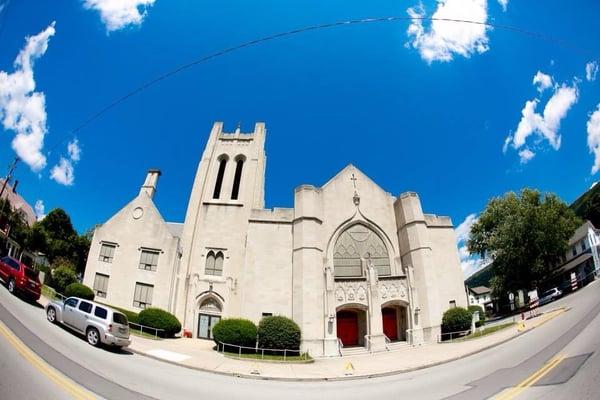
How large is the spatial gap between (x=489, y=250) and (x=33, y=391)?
148 feet

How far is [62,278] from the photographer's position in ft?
59.4

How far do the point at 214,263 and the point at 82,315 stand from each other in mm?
16035

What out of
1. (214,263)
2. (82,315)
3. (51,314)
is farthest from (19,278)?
(214,263)

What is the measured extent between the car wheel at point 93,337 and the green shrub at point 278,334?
1064cm

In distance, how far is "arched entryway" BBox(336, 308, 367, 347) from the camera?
76.4 ft

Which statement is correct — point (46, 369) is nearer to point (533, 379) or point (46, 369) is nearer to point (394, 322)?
point (533, 379)

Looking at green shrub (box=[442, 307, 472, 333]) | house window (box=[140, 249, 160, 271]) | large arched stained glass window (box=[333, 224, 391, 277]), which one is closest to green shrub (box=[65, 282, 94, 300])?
house window (box=[140, 249, 160, 271])

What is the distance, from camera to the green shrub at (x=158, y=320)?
18.6 metres

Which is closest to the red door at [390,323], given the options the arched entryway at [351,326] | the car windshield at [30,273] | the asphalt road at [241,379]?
the arched entryway at [351,326]

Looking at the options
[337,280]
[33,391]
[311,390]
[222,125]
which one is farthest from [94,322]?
[222,125]

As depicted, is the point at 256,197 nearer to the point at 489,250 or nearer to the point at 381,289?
the point at 381,289

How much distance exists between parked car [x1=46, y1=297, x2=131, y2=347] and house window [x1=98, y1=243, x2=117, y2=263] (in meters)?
14.4

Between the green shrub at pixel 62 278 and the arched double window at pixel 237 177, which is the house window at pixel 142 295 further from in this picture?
the arched double window at pixel 237 177

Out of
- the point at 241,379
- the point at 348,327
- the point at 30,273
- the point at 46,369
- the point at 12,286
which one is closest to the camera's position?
the point at 46,369
